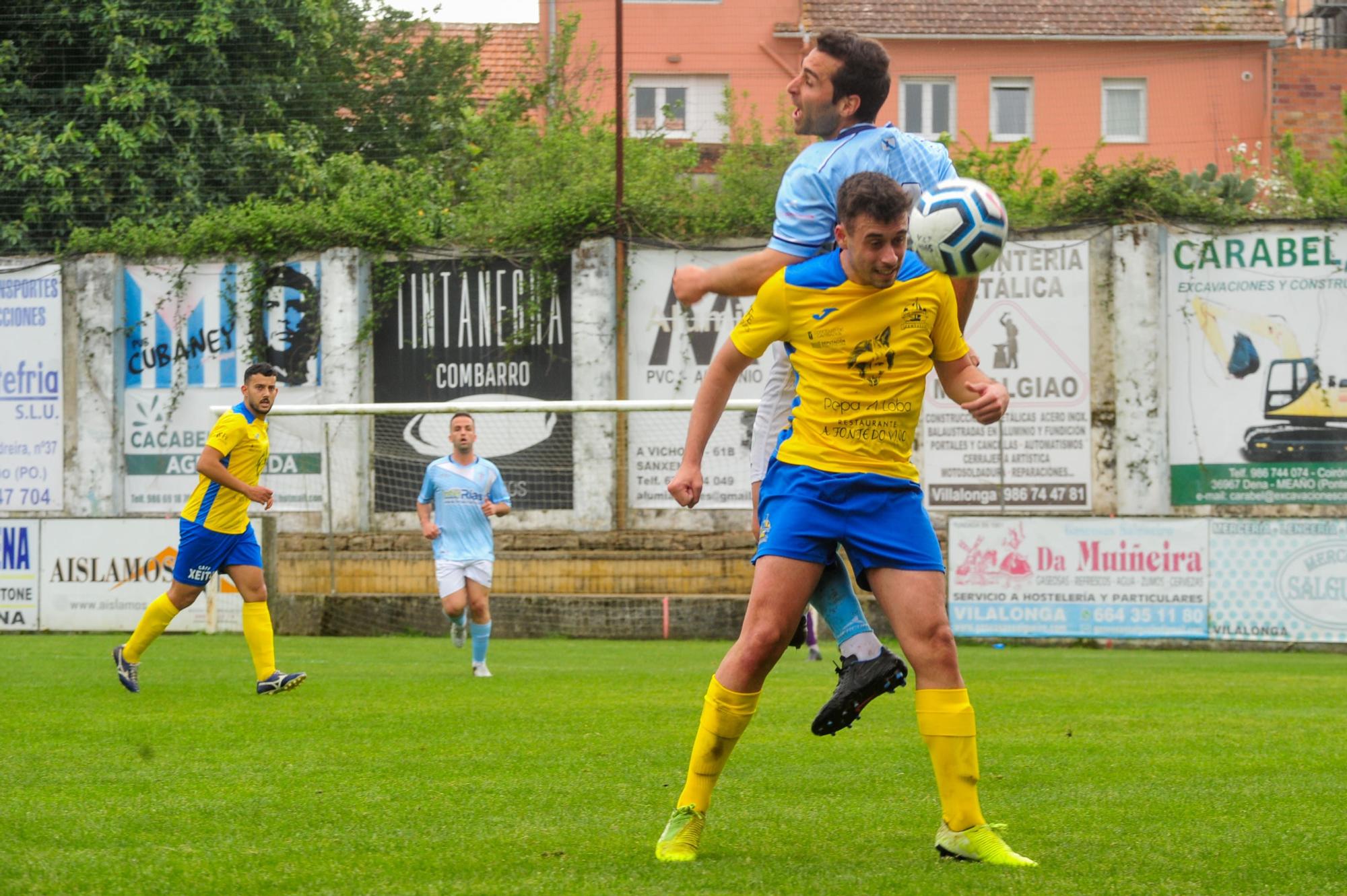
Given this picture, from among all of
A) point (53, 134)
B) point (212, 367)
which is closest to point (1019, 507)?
point (212, 367)

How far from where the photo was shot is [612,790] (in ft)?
21.9

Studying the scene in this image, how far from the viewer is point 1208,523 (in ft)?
59.7

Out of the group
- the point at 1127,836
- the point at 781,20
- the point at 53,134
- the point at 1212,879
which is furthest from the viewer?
the point at 781,20

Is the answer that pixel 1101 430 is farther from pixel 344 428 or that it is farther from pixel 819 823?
pixel 819 823

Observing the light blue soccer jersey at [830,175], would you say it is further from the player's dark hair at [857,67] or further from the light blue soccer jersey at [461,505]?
the light blue soccer jersey at [461,505]

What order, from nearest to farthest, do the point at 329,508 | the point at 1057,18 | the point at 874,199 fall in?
the point at 874,199, the point at 329,508, the point at 1057,18

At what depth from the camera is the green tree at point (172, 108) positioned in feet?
83.0

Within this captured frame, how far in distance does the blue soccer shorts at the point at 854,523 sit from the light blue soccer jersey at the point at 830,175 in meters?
0.81

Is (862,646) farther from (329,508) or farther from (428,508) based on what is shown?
(329,508)

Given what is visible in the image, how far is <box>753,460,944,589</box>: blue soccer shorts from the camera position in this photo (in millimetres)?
5016

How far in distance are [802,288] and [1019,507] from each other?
17295 mm

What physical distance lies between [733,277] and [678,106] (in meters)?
24.7

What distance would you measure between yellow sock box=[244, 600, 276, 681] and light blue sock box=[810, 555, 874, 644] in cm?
675

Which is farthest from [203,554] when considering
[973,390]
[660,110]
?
[660,110]
